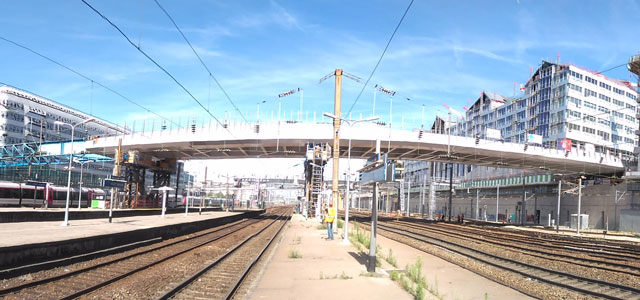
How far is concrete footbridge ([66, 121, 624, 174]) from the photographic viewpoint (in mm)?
48250

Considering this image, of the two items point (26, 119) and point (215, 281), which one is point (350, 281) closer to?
point (215, 281)

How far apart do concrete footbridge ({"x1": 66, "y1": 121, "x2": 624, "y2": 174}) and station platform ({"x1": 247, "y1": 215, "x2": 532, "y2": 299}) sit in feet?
89.0

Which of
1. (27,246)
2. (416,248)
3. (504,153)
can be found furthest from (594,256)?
(504,153)

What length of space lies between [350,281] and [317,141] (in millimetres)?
38466

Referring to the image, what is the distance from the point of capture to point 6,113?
86438 mm

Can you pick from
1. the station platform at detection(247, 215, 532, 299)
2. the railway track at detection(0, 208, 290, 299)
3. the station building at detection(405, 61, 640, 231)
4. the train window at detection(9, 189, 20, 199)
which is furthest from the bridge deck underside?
the railway track at detection(0, 208, 290, 299)

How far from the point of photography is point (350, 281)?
1277cm

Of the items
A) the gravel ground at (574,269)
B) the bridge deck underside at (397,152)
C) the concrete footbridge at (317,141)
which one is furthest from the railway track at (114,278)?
the bridge deck underside at (397,152)

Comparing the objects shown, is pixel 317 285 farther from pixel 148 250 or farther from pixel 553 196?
pixel 553 196

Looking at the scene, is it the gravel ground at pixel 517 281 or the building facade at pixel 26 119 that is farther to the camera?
the building facade at pixel 26 119

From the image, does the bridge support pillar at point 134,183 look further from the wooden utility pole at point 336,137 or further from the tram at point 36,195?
the wooden utility pole at point 336,137

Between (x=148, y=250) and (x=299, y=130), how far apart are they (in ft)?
100

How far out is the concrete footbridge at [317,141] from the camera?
48.2m

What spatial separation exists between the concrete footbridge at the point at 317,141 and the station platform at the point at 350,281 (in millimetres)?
27138
